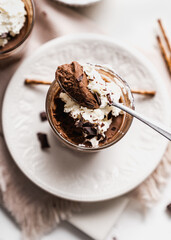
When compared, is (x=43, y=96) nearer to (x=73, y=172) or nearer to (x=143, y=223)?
(x=73, y=172)

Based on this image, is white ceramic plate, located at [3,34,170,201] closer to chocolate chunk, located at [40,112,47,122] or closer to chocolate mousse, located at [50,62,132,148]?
chocolate chunk, located at [40,112,47,122]

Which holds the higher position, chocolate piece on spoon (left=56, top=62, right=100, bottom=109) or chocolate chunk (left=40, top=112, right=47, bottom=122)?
chocolate piece on spoon (left=56, top=62, right=100, bottom=109)

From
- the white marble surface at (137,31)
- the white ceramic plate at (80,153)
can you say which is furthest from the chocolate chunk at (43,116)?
the white marble surface at (137,31)

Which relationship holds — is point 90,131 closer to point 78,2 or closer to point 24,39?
point 24,39

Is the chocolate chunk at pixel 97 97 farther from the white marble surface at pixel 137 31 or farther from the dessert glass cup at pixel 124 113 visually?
the white marble surface at pixel 137 31

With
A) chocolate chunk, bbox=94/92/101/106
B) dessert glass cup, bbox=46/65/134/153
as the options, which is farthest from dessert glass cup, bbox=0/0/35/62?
chocolate chunk, bbox=94/92/101/106

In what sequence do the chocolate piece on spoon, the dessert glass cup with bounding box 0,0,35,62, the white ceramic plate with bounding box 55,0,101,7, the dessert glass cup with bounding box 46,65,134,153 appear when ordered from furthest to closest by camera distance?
the white ceramic plate with bounding box 55,0,101,7 < the dessert glass cup with bounding box 0,0,35,62 < the dessert glass cup with bounding box 46,65,134,153 < the chocolate piece on spoon

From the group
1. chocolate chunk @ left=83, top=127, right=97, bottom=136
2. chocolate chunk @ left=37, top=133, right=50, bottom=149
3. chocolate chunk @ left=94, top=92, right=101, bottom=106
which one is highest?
chocolate chunk @ left=94, top=92, right=101, bottom=106
